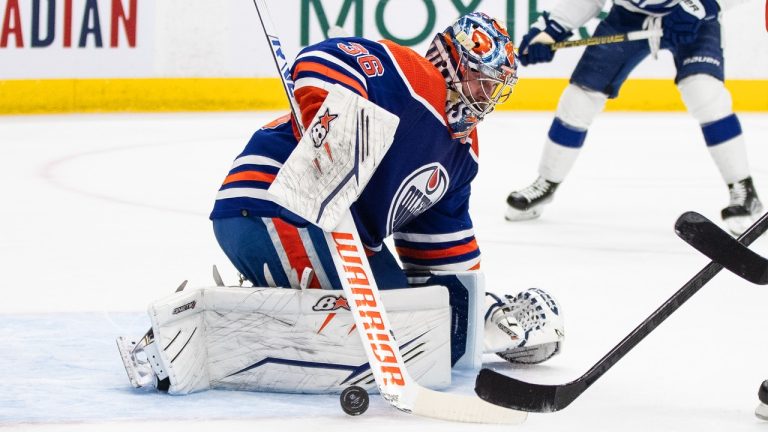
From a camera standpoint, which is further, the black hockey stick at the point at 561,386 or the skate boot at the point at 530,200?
the skate boot at the point at 530,200

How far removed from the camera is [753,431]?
1.92m

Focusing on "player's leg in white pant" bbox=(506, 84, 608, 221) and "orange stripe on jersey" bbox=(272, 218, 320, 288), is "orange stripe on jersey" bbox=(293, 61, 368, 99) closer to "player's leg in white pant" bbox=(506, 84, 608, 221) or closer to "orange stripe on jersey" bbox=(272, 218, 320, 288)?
"orange stripe on jersey" bbox=(272, 218, 320, 288)

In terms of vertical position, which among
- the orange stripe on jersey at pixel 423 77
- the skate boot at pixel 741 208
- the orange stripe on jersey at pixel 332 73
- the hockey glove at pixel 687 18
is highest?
the orange stripe on jersey at pixel 332 73

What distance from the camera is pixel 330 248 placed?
1953mm

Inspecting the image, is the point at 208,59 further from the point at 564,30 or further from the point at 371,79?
the point at 371,79

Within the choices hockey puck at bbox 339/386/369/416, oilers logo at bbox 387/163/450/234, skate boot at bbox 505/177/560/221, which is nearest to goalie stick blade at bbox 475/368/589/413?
hockey puck at bbox 339/386/369/416

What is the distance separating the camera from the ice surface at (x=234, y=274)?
6.49 feet

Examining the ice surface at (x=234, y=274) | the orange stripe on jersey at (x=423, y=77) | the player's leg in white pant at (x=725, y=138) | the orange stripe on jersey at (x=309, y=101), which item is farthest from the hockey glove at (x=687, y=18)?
the orange stripe on jersey at (x=309, y=101)

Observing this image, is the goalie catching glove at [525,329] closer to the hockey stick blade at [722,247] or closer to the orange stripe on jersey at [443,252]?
the orange stripe on jersey at [443,252]

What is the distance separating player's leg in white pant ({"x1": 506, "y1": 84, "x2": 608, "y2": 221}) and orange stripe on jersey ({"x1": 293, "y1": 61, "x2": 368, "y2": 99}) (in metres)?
2.18

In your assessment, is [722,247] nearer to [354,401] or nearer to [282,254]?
[354,401]

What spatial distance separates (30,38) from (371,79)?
4.38 meters

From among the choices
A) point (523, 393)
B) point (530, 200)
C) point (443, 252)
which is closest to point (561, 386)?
point (523, 393)

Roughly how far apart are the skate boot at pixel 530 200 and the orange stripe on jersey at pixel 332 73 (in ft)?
7.14
